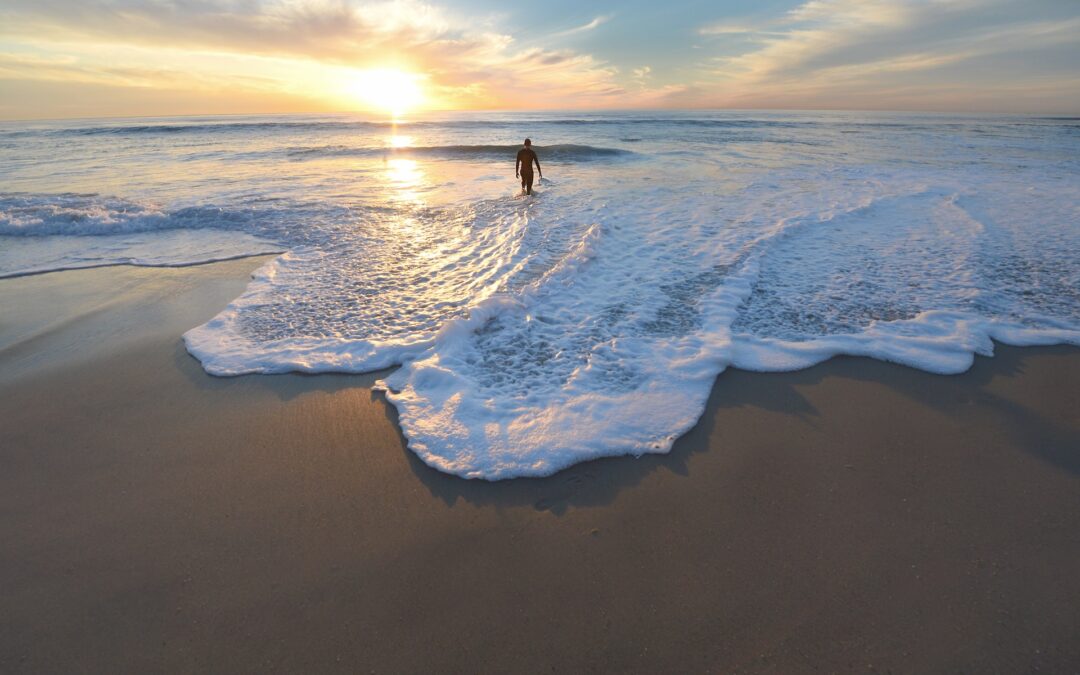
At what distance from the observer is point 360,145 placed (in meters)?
32.1

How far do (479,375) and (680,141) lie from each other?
32085 millimetres

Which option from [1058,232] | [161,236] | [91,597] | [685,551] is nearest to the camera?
[91,597]

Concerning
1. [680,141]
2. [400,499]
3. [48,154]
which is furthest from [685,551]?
[48,154]

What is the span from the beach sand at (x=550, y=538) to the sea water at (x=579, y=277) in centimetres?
47

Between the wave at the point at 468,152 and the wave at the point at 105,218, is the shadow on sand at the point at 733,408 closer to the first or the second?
the wave at the point at 105,218

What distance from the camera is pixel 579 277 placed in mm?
6965

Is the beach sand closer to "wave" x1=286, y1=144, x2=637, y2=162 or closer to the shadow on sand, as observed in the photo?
the shadow on sand

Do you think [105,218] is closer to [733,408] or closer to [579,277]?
[579,277]

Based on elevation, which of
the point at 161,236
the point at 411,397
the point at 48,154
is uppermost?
the point at 48,154

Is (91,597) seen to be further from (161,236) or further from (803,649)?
(161,236)

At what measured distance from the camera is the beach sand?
2256 millimetres

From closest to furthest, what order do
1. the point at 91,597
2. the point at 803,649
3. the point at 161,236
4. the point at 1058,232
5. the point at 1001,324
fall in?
the point at 803,649, the point at 91,597, the point at 1001,324, the point at 1058,232, the point at 161,236

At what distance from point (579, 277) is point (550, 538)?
4672 mm

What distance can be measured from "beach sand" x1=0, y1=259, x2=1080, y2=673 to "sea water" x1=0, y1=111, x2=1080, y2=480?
1.53 feet
